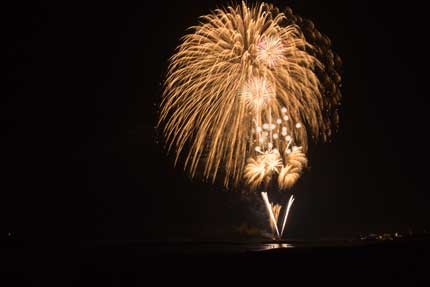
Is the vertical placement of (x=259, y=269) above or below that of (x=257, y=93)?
below

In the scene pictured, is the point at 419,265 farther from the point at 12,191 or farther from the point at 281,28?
the point at 12,191

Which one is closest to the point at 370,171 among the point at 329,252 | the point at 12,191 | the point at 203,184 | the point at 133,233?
the point at 203,184

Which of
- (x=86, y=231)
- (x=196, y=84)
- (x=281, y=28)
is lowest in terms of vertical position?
(x=86, y=231)

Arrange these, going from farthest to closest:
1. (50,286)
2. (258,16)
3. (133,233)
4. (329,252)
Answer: (133,233) < (258,16) < (329,252) < (50,286)

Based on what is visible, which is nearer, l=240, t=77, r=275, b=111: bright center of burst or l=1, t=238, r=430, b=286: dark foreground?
l=1, t=238, r=430, b=286: dark foreground

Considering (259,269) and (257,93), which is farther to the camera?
(257,93)

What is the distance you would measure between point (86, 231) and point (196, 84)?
2805cm

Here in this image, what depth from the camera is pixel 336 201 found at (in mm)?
76562

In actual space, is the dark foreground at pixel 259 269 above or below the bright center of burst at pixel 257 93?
below

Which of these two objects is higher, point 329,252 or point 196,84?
point 196,84

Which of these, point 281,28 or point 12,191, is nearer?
point 281,28

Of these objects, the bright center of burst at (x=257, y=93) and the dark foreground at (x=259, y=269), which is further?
the bright center of burst at (x=257, y=93)

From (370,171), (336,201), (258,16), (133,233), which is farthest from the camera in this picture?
(370,171)

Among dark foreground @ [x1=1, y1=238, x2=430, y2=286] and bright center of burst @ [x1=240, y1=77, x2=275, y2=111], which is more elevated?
bright center of burst @ [x1=240, y1=77, x2=275, y2=111]
